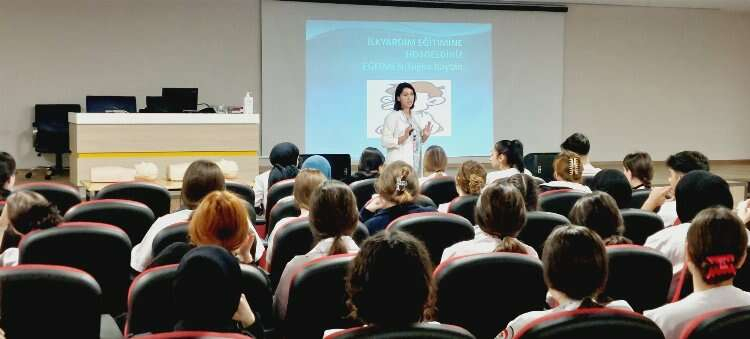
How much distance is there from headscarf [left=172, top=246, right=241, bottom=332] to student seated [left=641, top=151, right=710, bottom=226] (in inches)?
121

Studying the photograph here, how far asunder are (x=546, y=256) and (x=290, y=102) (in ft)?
29.5

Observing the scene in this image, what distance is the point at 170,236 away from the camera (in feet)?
10.1

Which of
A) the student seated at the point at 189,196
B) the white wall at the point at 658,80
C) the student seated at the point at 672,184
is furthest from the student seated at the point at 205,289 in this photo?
the white wall at the point at 658,80

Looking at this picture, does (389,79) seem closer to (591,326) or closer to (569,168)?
(569,168)

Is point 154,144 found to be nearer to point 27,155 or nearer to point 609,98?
point 27,155

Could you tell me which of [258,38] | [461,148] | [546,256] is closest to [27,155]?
[258,38]

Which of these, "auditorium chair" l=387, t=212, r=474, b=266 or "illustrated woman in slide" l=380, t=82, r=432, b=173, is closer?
"auditorium chair" l=387, t=212, r=474, b=266

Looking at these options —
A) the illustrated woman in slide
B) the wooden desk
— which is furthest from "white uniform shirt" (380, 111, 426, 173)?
the wooden desk

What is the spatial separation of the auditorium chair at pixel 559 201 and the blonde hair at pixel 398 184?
0.82 metres

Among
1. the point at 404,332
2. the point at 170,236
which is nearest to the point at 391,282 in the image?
the point at 404,332

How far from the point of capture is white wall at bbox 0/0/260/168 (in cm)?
1005

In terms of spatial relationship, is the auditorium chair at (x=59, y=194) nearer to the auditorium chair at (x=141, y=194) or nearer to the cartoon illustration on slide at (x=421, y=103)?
the auditorium chair at (x=141, y=194)

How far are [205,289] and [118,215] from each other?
205 centimetres

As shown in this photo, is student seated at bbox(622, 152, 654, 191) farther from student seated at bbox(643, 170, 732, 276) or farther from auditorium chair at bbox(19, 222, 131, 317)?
auditorium chair at bbox(19, 222, 131, 317)
